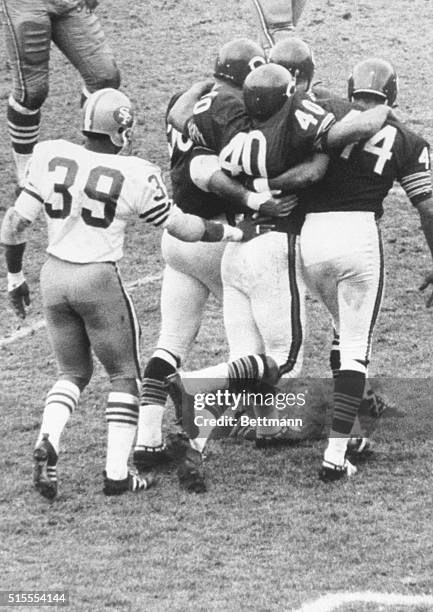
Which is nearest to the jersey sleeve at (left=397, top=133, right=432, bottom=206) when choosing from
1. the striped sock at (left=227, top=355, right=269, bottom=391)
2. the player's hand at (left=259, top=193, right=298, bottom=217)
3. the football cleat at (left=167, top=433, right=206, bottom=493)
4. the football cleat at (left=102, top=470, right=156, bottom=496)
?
the player's hand at (left=259, top=193, right=298, bottom=217)

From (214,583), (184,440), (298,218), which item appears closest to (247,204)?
(298,218)

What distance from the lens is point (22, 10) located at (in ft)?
27.2

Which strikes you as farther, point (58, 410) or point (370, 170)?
point (370, 170)

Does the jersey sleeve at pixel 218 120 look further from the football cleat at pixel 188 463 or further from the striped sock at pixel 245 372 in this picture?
the football cleat at pixel 188 463

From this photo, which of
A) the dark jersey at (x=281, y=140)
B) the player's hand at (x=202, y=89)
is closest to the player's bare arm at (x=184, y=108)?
the player's hand at (x=202, y=89)

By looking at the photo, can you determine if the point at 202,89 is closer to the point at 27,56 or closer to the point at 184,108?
the point at 184,108

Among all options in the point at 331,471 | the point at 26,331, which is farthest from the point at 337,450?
the point at 26,331

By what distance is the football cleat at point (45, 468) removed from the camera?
566cm

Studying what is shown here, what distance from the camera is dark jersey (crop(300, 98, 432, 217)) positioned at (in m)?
5.93

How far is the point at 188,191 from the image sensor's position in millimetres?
6359

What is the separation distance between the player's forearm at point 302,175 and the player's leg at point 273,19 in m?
3.63

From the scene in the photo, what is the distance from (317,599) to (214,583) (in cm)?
39

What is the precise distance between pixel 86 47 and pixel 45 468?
136 inches

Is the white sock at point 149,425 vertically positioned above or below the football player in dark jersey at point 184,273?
below
